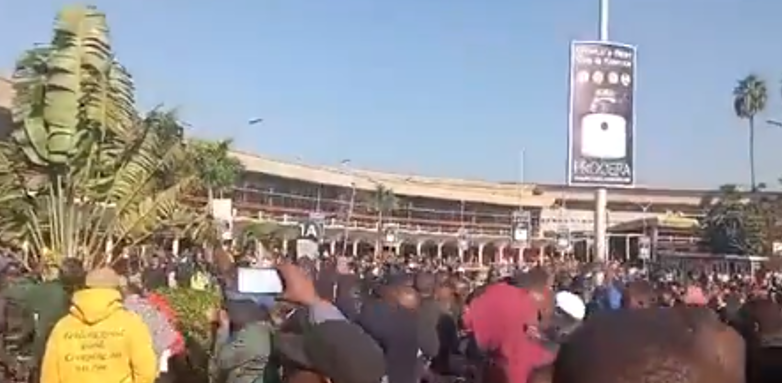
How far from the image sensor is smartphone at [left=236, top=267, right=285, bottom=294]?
321 inches

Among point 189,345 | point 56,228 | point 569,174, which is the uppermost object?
point 569,174

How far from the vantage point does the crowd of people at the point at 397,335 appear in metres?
1.98

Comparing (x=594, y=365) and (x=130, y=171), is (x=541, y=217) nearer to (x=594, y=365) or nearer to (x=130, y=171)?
(x=130, y=171)

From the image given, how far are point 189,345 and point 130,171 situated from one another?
653 centimetres

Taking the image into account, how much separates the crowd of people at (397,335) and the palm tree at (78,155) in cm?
558

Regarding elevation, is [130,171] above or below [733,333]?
above

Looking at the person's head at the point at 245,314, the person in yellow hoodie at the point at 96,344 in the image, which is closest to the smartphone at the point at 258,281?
the person's head at the point at 245,314

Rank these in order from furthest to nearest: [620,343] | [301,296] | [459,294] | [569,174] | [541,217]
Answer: [541,217] < [569,174] < [459,294] < [301,296] < [620,343]

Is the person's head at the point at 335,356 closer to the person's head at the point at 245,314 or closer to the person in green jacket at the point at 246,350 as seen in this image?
the person in green jacket at the point at 246,350

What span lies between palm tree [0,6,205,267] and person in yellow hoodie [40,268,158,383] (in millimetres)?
10926

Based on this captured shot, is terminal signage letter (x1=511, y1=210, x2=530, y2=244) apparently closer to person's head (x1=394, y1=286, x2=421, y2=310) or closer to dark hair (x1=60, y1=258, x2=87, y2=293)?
dark hair (x1=60, y1=258, x2=87, y2=293)

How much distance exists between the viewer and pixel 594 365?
6.18 ft

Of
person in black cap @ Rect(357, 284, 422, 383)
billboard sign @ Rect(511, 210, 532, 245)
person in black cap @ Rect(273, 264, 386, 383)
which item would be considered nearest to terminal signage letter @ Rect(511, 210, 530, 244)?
billboard sign @ Rect(511, 210, 532, 245)

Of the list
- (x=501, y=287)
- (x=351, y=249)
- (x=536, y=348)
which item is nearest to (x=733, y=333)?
(x=536, y=348)
